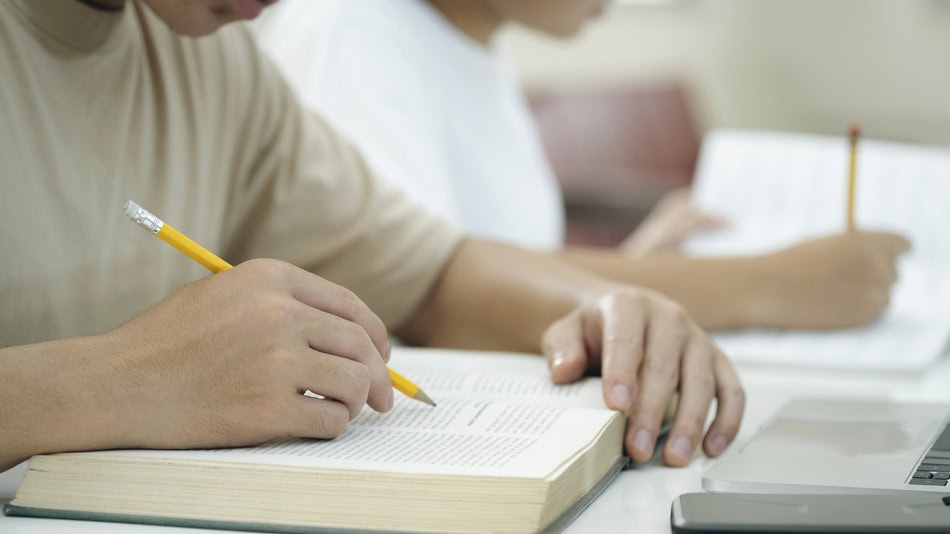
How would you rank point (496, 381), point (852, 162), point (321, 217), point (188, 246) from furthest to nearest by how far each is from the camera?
1. point (852, 162)
2. point (321, 217)
3. point (496, 381)
4. point (188, 246)

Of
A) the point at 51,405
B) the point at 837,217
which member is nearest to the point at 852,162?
the point at 837,217

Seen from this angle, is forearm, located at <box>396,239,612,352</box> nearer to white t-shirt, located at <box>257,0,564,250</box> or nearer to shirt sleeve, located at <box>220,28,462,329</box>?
shirt sleeve, located at <box>220,28,462,329</box>

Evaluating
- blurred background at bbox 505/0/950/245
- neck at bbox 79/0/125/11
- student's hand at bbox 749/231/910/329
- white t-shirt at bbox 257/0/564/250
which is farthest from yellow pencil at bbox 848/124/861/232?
blurred background at bbox 505/0/950/245

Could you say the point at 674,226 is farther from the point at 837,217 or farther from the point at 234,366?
the point at 234,366

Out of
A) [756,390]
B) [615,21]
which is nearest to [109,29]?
[756,390]

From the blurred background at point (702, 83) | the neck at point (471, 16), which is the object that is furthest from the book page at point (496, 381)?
the blurred background at point (702, 83)

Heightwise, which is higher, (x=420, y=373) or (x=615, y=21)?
(x=420, y=373)

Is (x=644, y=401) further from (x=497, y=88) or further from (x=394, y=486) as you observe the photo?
(x=497, y=88)

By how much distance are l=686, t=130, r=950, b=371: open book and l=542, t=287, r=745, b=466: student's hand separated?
0.31 m

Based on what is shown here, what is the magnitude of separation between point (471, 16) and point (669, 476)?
1.10m

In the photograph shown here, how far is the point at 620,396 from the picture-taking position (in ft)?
2.35

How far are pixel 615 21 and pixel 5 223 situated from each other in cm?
298

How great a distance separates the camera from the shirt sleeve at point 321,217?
3.55ft

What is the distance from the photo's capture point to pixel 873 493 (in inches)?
24.0
